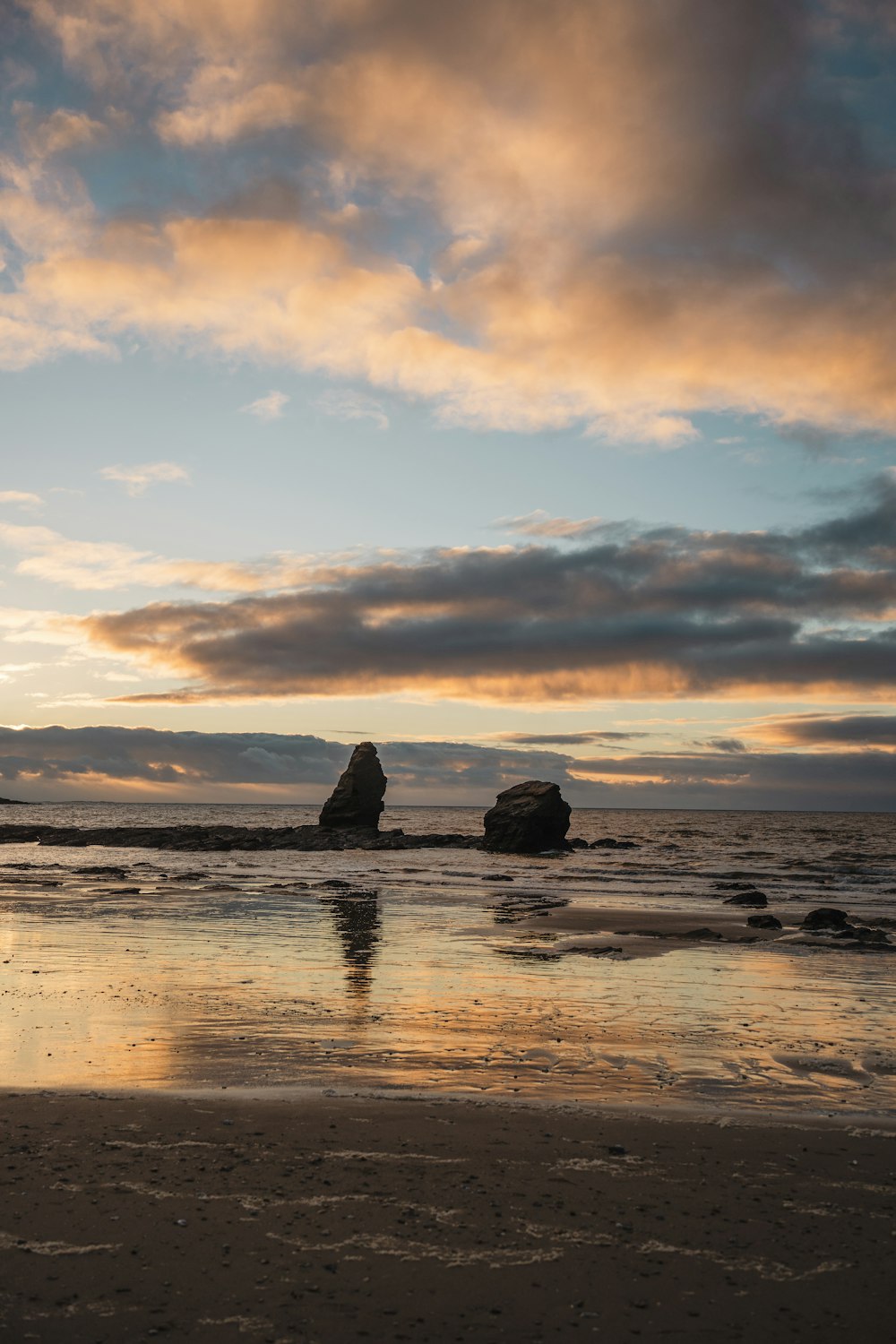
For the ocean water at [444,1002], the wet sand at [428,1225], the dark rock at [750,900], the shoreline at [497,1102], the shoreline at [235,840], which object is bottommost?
the shoreline at [235,840]

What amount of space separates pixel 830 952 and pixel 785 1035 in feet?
34.3

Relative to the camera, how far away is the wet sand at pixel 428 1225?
4.96m

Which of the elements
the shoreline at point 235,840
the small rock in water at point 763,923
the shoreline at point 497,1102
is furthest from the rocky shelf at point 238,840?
the shoreline at point 497,1102

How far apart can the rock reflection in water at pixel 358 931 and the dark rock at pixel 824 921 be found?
12958mm

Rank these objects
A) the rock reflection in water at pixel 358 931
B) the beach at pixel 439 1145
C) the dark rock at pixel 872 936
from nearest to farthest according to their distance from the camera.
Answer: the beach at pixel 439 1145, the rock reflection in water at pixel 358 931, the dark rock at pixel 872 936

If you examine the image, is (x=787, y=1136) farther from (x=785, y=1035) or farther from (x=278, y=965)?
(x=278, y=965)

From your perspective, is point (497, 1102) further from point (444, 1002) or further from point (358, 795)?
point (358, 795)

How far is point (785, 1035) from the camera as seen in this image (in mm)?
12211

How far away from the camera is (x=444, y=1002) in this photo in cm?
1400

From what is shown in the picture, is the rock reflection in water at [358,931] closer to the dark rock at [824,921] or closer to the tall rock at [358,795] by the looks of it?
the dark rock at [824,921]

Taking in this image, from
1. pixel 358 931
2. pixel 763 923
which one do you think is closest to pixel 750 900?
pixel 763 923

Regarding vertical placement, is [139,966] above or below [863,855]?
above

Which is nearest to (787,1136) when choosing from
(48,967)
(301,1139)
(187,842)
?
(301,1139)

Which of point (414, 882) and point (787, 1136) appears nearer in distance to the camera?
point (787, 1136)
